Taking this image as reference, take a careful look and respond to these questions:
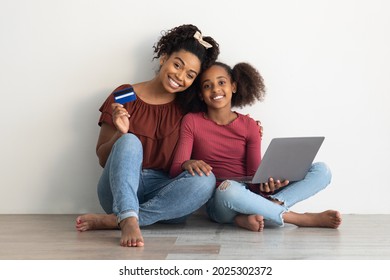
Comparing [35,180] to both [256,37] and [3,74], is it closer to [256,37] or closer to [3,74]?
[3,74]

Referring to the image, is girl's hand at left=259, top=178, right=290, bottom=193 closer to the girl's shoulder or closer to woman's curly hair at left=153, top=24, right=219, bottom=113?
the girl's shoulder

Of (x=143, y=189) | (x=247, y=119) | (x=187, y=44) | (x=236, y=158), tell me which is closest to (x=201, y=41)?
(x=187, y=44)

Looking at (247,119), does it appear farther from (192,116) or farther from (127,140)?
(127,140)

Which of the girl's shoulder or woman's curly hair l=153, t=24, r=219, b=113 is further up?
woman's curly hair l=153, t=24, r=219, b=113

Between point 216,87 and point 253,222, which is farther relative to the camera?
point 216,87

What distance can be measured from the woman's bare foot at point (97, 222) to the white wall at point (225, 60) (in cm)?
46

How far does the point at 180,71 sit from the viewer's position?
7.53 ft

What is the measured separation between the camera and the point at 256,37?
8.33ft

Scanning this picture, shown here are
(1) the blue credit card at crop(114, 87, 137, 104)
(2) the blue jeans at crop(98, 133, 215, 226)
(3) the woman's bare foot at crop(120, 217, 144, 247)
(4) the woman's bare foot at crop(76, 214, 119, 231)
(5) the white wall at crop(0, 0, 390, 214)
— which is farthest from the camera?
(5) the white wall at crop(0, 0, 390, 214)

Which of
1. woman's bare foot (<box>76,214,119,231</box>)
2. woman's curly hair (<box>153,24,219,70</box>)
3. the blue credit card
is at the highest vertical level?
woman's curly hair (<box>153,24,219,70</box>)

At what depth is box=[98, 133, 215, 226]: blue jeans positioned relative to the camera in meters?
2.01

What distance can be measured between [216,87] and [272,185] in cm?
42

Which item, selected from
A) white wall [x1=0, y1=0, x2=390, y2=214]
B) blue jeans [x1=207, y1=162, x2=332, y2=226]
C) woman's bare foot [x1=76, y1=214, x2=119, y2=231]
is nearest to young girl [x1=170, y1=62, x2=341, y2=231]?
blue jeans [x1=207, y1=162, x2=332, y2=226]

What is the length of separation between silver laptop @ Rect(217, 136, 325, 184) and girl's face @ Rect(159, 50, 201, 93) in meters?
0.42
